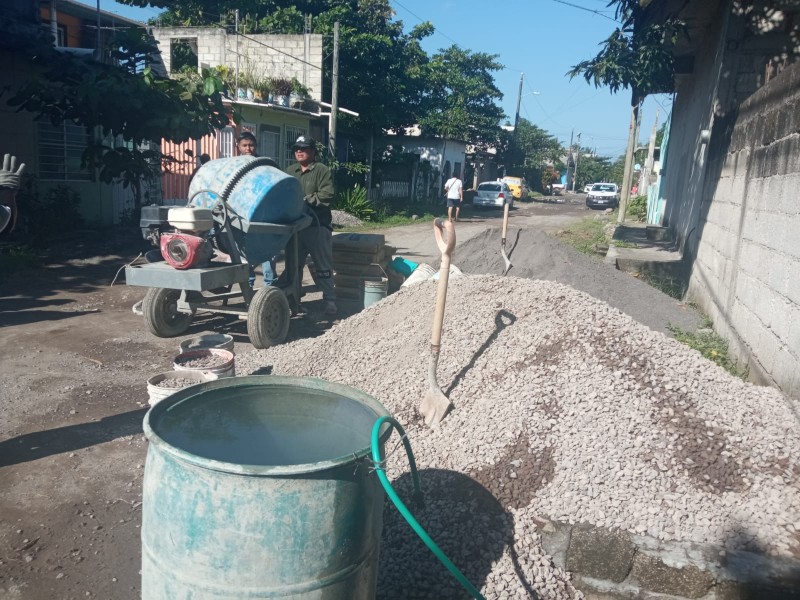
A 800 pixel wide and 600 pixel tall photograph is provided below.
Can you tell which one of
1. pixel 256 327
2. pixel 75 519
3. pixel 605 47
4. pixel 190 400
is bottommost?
pixel 75 519

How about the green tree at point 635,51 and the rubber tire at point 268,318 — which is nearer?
the rubber tire at point 268,318

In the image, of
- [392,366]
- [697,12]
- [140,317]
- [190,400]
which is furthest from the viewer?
[697,12]

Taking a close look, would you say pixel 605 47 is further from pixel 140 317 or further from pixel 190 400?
pixel 190 400

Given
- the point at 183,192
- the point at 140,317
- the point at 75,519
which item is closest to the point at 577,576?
the point at 75,519

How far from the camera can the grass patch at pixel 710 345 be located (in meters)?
5.57

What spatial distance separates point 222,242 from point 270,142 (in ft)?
45.1

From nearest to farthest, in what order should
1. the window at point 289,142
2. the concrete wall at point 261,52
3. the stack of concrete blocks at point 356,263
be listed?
the stack of concrete blocks at point 356,263 → the window at point 289,142 → the concrete wall at point 261,52

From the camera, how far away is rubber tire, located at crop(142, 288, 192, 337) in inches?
246

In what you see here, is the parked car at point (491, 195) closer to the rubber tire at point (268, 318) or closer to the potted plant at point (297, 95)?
the potted plant at point (297, 95)

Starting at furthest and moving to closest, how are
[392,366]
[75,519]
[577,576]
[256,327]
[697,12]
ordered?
[697,12]
[256,327]
[392,366]
[75,519]
[577,576]

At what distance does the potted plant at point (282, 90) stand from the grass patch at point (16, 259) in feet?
34.9

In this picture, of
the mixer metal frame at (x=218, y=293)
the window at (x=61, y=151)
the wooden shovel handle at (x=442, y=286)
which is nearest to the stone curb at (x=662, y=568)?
the wooden shovel handle at (x=442, y=286)

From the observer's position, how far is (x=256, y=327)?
6023 mm

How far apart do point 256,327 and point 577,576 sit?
3.87m
